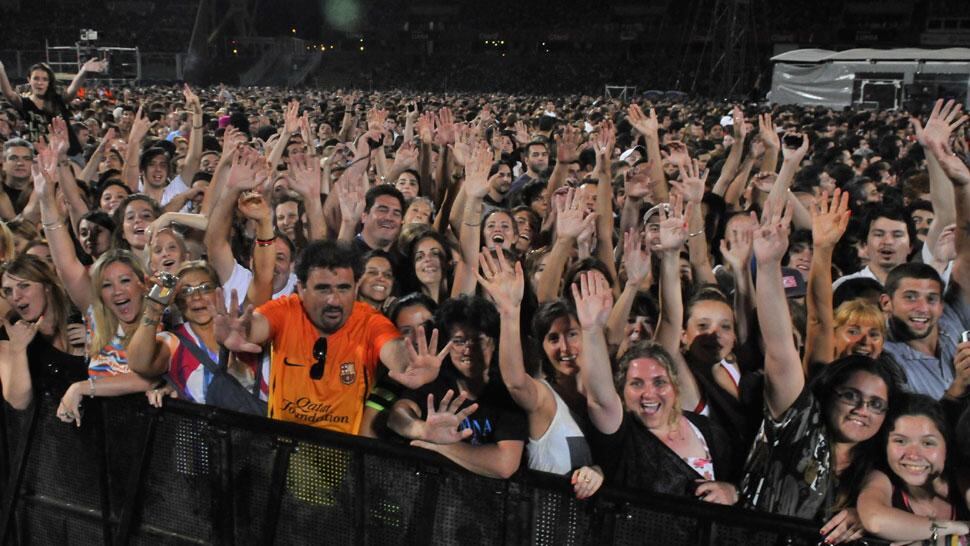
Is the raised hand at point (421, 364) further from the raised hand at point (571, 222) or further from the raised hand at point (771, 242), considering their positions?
the raised hand at point (571, 222)

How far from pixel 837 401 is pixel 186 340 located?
8.45ft

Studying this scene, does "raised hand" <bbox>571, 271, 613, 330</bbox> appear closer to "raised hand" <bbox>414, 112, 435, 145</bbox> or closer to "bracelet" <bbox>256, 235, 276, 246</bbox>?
"bracelet" <bbox>256, 235, 276, 246</bbox>

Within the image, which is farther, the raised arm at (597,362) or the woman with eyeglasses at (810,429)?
the raised arm at (597,362)

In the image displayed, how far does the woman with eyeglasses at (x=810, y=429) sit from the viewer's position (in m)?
3.09

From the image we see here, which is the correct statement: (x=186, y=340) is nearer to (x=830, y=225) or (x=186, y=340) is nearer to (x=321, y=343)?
(x=321, y=343)

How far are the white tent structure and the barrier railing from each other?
988 inches

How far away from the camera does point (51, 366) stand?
13.3 feet

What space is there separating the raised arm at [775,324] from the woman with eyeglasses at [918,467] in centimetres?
35

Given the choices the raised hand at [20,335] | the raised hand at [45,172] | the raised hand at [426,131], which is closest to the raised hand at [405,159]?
the raised hand at [426,131]

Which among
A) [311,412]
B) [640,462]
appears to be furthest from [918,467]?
[311,412]

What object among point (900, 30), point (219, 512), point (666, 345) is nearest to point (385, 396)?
point (219, 512)

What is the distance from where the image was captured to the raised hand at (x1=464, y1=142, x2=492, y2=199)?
5521 millimetres

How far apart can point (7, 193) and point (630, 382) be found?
6.13 metres

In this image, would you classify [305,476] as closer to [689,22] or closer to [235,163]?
[235,163]
